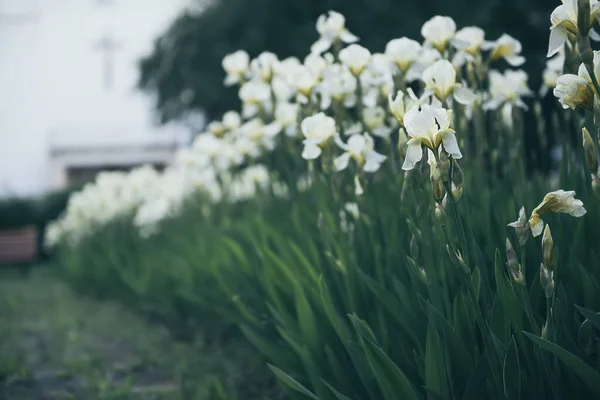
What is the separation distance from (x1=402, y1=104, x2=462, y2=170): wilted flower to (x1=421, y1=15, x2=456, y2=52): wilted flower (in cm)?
73

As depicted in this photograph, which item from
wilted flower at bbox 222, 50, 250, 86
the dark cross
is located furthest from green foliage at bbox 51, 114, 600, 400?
the dark cross

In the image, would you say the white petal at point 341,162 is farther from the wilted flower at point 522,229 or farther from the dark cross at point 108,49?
the dark cross at point 108,49

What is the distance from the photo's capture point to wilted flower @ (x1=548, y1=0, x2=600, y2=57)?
3.95 feet

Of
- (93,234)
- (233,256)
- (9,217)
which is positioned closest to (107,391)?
(233,256)

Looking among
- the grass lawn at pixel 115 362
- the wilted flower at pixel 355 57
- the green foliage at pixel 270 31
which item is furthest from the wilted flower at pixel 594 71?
the green foliage at pixel 270 31

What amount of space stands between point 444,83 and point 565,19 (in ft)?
1.29

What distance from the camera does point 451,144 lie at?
Answer: 3.84 feet

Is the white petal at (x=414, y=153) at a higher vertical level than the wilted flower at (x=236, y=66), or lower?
lower

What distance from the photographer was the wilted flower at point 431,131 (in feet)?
3.86

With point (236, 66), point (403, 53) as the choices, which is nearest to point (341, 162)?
point (403, 53)

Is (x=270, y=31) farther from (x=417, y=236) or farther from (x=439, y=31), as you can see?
(x=417, y=236)

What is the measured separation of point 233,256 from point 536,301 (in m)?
1.58

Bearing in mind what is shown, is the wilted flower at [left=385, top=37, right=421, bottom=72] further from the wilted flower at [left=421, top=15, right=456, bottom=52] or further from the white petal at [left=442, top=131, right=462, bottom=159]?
the white petal at [left=442, top=131, right=462, bottom=159]

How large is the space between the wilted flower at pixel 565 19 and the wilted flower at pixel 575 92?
0.35ft
